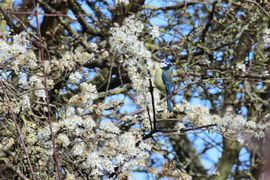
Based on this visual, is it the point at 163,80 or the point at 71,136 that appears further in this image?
the point at 163,80

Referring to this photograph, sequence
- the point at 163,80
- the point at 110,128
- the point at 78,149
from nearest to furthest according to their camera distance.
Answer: the point at 78,149 < the point at 110,128 < the point at 163,80

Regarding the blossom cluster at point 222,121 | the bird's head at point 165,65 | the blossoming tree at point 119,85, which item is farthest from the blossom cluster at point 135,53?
the bird's head at point 165,65

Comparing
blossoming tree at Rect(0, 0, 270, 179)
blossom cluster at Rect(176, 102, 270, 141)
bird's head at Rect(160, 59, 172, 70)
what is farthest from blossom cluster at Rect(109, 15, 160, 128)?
bird's head at Rect(160, 59, 172, 70)

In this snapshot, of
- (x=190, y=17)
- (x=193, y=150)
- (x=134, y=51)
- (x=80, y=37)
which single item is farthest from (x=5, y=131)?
(x=193, y=150)

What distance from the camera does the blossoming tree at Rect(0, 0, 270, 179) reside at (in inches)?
127

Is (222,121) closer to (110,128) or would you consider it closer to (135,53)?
(110,128)

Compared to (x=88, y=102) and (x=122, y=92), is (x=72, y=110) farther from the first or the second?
(x=122, y=92)

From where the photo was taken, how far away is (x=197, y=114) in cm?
397

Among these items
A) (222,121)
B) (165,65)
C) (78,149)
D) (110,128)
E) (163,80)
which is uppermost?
(165,65)

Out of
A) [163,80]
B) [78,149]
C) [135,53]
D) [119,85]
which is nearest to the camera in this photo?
[135,53]

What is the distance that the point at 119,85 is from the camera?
16.7 feet

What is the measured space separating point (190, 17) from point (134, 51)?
263 cm

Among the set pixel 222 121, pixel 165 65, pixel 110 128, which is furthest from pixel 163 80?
pixel 110 128

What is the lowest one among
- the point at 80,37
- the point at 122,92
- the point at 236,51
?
the point at 122,92
